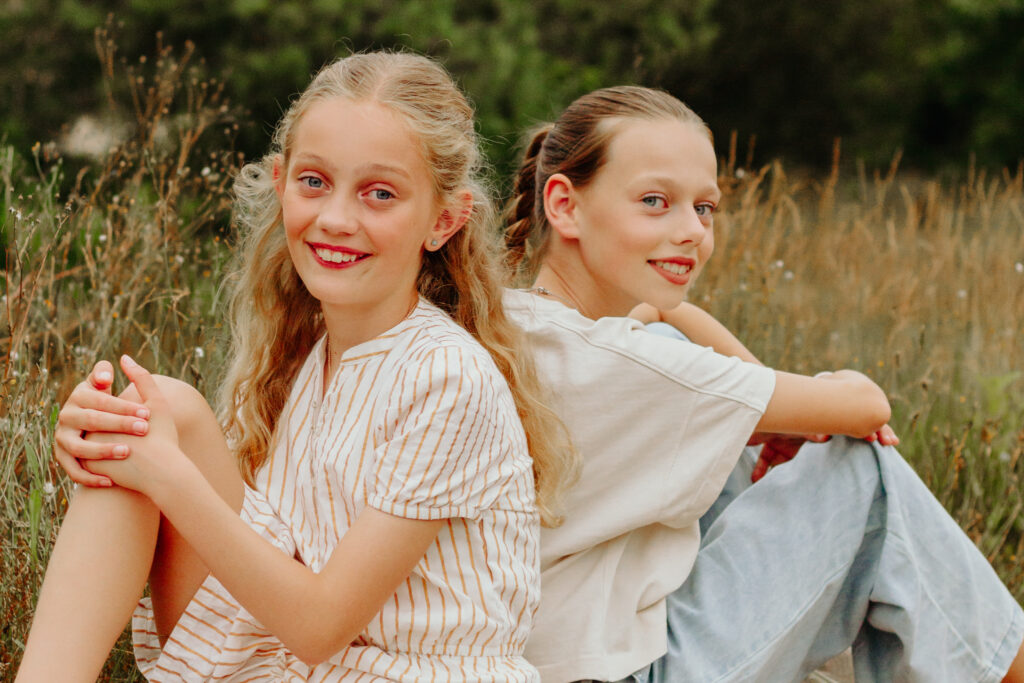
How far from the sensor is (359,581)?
1.56m

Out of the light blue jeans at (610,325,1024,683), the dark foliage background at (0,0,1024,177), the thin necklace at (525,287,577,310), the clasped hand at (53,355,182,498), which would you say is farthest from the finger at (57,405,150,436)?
the dark foliage background at (0,0,1024,177)

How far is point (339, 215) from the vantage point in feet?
5.57

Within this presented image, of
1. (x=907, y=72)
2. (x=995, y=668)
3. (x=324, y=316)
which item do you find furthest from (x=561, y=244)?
(x=907, y=72)

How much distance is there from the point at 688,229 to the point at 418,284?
0.55 m

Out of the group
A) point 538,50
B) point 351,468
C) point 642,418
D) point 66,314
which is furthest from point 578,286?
point 538,50

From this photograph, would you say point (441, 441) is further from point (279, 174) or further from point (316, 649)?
point (279, 174)

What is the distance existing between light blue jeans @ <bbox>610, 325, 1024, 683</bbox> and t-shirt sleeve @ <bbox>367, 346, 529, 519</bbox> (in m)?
0.52

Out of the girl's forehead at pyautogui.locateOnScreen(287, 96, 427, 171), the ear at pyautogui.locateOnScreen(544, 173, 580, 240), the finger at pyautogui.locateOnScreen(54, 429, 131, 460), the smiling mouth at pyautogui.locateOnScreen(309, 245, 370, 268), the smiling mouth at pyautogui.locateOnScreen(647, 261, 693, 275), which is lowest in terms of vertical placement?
the smiling mouth at pyautogui.locateOnScreen(647, 261, 693, 275)

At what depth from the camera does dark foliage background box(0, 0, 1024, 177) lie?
638 cm

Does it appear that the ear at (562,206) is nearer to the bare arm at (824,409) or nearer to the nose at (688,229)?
the nose at (688,229)

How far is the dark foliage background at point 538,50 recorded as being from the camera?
638cm

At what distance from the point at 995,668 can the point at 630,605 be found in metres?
0.71

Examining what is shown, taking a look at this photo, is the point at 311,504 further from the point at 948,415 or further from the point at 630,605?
the point at 948,415

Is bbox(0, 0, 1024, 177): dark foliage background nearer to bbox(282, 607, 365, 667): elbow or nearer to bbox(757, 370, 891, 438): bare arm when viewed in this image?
bbox(757, 370, 891, 438): bare arm
